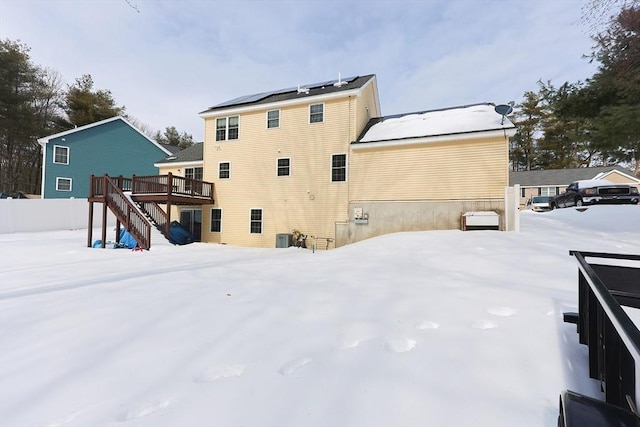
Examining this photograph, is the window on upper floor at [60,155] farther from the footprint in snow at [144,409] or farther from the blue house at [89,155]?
the footprint in snow at [144,409]

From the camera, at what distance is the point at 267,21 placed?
11.8 metres

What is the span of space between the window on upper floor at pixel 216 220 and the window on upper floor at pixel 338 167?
20.7 feet

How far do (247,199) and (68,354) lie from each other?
11.8m

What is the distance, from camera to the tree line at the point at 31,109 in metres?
23.5

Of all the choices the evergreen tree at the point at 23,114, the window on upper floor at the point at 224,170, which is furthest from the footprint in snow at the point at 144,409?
the evergreen tree at the point at 23,114

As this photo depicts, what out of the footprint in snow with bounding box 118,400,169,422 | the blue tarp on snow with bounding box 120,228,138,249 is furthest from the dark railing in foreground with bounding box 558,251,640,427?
the blue tarp on snow with bounding box 120,228,138,249

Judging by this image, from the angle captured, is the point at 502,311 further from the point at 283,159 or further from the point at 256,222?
the point at 256,222

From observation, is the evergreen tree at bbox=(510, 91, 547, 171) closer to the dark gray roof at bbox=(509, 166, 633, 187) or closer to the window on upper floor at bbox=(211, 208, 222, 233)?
the dark gray roof at bbox=(509, 166, 633, 187)

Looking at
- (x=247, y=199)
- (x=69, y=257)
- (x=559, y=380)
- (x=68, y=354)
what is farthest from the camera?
(x=247, y=199)

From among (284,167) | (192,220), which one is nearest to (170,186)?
(192,220)

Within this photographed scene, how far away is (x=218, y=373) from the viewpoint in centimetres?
221

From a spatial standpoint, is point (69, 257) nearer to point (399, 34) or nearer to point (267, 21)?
point (267, 21)

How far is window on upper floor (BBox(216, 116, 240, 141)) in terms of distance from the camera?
14.8 metres

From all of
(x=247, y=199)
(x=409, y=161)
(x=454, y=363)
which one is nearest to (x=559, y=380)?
(x=454, y=363)
